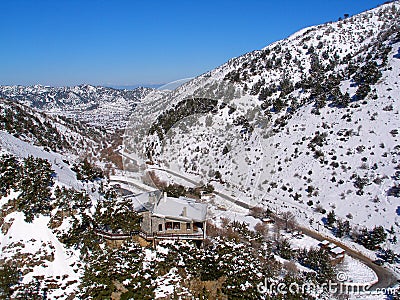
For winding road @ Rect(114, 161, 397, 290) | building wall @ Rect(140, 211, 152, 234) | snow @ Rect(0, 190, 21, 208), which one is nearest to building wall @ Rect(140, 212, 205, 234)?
building wall @ Rect(140, 211, 152, 234)

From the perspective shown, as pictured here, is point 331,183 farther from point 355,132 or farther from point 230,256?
point 230,256

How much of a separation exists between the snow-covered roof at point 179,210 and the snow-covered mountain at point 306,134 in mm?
6834

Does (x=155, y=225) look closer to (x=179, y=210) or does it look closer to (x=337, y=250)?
(x=179, y=210)

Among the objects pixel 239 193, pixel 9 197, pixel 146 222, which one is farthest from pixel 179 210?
pixel 239 193

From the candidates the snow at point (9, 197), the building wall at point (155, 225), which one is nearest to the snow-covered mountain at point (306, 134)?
the building wall at point (155, 225)

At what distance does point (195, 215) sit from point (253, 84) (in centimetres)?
3782

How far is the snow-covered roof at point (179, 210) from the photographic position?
703 inches

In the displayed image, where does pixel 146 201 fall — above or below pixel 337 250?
above

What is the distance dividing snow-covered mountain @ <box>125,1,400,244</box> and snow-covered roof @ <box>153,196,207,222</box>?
6.83 metres

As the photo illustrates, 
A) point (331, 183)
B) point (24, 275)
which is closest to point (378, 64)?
point (331, 183)

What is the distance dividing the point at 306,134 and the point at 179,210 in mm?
23338

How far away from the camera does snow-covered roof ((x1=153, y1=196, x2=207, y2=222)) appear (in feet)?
58.6

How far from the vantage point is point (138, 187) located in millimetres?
26297

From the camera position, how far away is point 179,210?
18.2 metres
